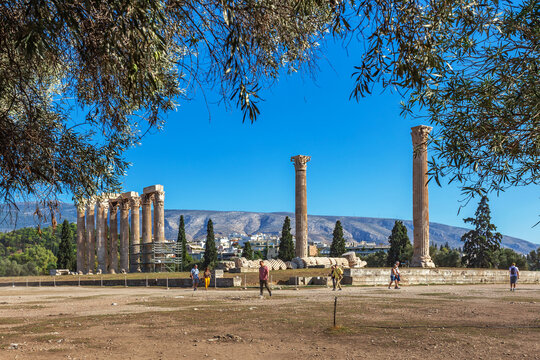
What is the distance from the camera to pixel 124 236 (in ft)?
170

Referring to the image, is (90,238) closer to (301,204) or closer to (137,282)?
(137,282)

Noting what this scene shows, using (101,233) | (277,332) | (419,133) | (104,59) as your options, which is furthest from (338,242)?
(104,59)

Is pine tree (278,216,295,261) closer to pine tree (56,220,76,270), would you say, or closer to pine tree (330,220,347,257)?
pine tree (330,220,347,257)

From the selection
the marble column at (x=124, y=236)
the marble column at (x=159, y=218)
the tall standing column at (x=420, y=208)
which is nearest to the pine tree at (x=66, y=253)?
the marble column at (x=124, y=236)

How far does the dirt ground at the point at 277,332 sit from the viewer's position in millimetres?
9234

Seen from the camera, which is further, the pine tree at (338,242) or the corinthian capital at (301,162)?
the pine tree at (338,242)

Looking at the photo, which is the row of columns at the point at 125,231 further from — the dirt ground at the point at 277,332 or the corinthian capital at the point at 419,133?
the dirt ground at the point at 277,332

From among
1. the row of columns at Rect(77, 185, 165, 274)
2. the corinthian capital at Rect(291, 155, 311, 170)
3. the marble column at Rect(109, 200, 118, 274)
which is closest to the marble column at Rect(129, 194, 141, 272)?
the row of columns at Rect(77, 185, 165, 274)

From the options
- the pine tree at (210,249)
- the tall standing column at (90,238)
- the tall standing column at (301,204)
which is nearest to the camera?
the tall standing column at (301,204)

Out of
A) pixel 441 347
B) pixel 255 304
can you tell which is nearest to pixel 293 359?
pixel 441 347

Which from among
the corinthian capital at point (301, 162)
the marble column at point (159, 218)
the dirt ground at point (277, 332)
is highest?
the corinthian capital at point (301, 162)

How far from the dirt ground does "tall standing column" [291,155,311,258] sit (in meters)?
23.0

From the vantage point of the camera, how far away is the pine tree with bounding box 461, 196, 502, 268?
63312 millimetres

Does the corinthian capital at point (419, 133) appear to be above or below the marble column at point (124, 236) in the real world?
above
